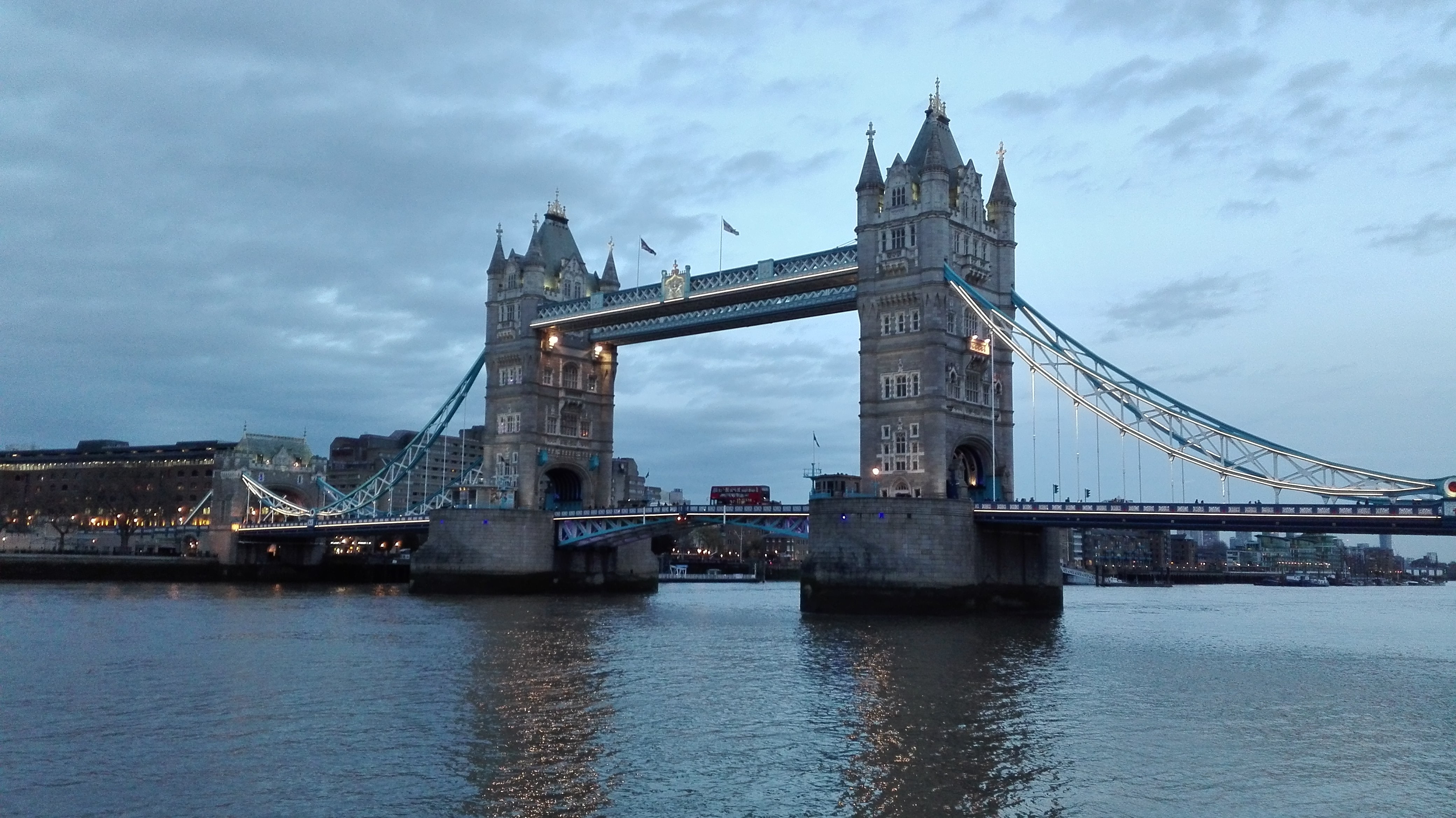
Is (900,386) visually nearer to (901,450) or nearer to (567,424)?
(901,450)

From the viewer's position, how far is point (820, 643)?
47.9 metres

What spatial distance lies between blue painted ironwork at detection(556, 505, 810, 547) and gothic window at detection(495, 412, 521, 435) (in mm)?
8849

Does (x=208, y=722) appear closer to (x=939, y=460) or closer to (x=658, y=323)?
(x=939, y=460)

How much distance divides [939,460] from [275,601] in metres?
42.6

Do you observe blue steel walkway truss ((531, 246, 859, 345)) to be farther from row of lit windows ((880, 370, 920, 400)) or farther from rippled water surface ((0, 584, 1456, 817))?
rippled water surface ((0, 584, 1456, 817))

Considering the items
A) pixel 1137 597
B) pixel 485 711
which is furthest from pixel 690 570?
pixel 485 711

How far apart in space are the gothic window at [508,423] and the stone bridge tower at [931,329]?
31.7 m

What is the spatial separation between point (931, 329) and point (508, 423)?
126ft

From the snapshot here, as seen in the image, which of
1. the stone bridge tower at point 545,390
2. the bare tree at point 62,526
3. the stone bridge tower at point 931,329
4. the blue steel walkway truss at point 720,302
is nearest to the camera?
the stone bridge tower at point 931,329

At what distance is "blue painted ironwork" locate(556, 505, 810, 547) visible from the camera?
2763 inches

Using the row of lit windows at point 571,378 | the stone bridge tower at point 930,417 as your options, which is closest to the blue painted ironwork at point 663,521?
the stone bridge tower at point 930,417

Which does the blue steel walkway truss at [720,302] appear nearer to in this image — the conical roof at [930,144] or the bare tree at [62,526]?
the conical roof at [930,144]

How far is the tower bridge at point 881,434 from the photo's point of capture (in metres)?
58.8

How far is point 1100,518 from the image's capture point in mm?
56281
